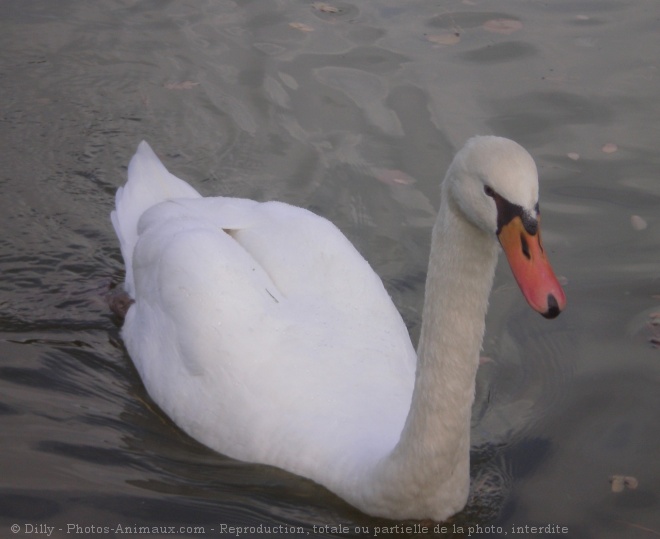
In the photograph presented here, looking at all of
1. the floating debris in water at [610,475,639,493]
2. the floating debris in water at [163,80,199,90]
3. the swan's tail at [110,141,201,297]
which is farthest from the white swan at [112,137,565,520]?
the floating debris in water at [163,80,199,90]

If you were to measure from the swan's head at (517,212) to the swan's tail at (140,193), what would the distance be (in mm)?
3988

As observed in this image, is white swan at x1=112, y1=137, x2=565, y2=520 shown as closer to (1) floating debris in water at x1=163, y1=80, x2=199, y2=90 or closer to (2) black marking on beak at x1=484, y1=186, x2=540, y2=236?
(2) black marking on beak at x1=484, y1=186, x2=540, y2=236

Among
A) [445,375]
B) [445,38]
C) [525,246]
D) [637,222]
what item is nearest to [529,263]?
[525,246]

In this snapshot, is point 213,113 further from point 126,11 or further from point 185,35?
point 126,11

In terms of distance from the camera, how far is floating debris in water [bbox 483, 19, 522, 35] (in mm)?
11219

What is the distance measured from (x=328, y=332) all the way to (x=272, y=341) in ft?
1.17

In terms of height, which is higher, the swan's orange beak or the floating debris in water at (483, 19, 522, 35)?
the swan's orange beak

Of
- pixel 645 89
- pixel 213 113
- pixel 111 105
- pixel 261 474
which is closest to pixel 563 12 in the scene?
pixel 645 89

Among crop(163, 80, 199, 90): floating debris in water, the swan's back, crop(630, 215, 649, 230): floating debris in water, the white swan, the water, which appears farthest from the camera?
crop(163, 80, 199, 90): floating debris in water

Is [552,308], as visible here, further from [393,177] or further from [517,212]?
[393,177]

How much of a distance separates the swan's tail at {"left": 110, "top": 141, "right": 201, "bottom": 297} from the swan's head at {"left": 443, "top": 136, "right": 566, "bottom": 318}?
13.1 ft

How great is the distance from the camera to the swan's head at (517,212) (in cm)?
405

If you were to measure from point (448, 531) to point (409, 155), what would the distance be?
4491 mm

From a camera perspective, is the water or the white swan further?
the water
